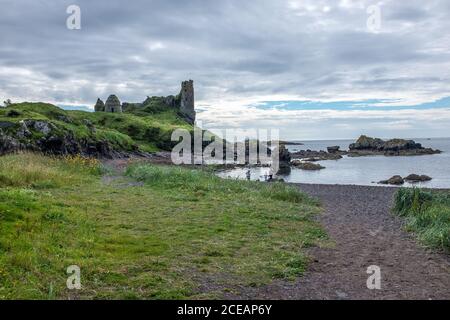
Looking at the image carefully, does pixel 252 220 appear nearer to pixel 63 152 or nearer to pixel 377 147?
pixel 63 152

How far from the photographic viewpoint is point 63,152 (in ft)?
181

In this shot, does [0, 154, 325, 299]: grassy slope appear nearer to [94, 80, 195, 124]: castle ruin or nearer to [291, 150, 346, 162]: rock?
[291, 150, 346, 162]: rock

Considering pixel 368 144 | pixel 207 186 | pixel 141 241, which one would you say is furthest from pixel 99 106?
pixel 141 241

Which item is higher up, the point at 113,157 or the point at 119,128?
the point at 119,128

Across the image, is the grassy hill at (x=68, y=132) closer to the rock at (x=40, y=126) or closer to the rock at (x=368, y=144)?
the rock at (x=40, y=126)

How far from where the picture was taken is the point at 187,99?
186 metres

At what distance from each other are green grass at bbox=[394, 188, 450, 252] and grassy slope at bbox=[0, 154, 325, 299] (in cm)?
366

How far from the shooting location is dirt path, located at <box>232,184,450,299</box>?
865cm

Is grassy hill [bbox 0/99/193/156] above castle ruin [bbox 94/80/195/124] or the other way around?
the other way around

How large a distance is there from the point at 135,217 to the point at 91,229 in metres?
3.10

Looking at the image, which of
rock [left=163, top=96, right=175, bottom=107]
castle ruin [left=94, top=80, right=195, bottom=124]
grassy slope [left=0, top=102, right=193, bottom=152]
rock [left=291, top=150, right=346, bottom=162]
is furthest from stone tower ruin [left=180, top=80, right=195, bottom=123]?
rock [left=291, top=150, right=346, bottom=162]

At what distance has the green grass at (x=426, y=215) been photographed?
1308 cm

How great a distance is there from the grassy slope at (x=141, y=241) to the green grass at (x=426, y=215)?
3.66 metres
